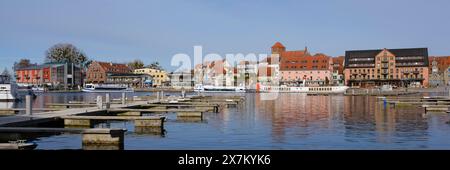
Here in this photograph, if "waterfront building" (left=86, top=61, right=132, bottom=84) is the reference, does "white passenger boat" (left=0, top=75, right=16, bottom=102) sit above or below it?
below

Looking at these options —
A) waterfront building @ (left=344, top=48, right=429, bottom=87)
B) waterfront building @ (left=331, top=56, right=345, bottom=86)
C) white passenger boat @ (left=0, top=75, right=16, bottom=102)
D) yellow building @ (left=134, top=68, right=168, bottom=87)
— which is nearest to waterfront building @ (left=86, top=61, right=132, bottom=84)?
yellow building @ (left=134, top=68, right=168, bottom=87)

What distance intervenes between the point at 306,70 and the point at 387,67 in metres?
26.0

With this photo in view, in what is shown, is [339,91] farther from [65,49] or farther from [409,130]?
[409,130]

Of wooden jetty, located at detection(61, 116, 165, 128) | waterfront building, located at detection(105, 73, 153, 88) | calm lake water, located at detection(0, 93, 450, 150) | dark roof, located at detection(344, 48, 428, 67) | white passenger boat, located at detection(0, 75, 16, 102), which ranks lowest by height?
calm lake water, located at detection(0, 93, 450, 150)

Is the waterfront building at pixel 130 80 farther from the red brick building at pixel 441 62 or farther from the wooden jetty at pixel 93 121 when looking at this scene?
the wooden jetty at pixel 93 121

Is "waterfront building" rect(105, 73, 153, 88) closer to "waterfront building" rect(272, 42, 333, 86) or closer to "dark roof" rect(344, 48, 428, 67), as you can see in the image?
"waterfront building" rect(272, 42, 333, 86)

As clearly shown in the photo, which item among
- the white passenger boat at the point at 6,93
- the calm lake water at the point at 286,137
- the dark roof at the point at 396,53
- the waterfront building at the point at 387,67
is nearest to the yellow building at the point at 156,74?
the waterfront building at the point at 387,67

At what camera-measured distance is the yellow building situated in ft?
625

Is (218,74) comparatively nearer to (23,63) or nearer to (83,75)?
(83,75)

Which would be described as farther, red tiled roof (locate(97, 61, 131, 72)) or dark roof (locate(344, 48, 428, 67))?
red tiled roof (locate(97, 61, 131, 72))

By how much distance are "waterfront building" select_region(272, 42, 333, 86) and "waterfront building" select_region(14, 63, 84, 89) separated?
231 feet

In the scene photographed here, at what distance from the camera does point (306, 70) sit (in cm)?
15625

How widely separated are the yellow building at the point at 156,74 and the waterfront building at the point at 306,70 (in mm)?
55783
